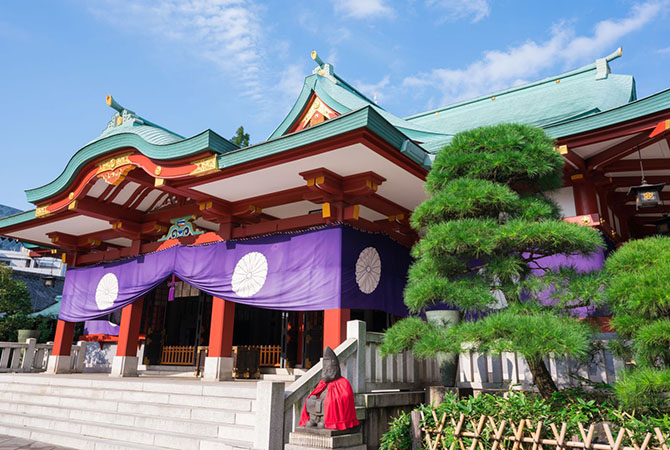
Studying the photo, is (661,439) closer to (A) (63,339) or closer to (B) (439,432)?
(B) (439,432)

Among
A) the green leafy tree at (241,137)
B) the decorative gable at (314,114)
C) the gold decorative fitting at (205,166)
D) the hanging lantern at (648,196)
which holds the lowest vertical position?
the hanging lantern at (648,196)

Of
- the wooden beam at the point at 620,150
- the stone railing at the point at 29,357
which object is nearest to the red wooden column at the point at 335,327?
the wooden beam at the point at 620,150

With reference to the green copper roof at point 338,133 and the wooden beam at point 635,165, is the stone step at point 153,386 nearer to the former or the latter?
the green copper roof at point 338,133

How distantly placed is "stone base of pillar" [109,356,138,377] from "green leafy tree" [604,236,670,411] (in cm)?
1177

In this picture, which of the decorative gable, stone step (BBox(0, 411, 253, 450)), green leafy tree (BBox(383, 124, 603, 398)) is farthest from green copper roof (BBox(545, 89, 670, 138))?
stone step (BBox(0, 411, 253, 450))

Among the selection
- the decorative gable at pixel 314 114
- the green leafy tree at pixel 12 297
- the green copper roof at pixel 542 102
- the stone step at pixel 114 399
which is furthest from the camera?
the green leafy tree at pixel 12 297

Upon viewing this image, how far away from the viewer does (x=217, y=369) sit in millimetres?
10539

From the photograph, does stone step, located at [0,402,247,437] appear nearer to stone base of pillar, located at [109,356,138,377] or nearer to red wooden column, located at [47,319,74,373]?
stone base of pillar, located at [109,356,138,377]

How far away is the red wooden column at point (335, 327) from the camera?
8.83 m

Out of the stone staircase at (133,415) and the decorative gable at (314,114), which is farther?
the decorative gable at (314,114)

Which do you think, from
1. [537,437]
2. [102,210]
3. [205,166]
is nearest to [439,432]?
[537,437]

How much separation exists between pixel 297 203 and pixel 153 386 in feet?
17.4

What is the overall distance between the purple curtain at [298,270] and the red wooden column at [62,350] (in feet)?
13.8

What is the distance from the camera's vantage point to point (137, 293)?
12.7 meters
